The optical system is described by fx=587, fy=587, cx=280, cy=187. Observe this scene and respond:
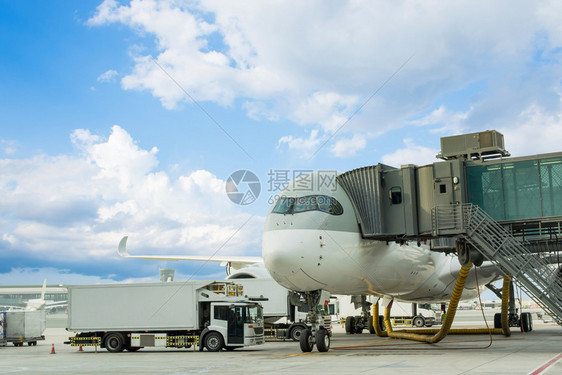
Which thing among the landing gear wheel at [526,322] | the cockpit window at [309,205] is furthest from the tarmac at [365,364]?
the landing gear wheel at [526,322]

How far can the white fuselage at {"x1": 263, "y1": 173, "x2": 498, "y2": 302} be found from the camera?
717 inches

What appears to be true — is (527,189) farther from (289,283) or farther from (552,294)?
(289,283)

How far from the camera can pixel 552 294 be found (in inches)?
677

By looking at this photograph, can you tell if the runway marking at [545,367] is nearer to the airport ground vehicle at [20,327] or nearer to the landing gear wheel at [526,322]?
the landing gear wheel at [526,322]

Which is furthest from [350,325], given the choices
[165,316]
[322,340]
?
[322,340]

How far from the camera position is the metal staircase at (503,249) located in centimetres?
1720

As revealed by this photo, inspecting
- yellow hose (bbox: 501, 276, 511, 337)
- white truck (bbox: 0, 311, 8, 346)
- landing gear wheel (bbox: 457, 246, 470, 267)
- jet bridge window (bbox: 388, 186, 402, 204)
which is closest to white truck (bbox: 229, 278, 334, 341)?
yellow hose (bbox: 501, 276, 511, 337)

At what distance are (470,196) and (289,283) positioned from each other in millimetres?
6644

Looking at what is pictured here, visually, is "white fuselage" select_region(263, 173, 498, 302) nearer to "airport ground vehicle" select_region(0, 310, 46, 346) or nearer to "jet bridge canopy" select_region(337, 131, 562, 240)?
"jet bridge canopy" select_region(337, 131, 562, 240)

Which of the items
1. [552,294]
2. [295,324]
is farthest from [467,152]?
[295,324]

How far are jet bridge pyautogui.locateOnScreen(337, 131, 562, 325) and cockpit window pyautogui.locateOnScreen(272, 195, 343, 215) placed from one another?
886 mm

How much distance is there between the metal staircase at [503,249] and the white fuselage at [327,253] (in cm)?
271

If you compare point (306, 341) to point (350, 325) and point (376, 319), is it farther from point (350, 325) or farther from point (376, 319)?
point (350, 325)

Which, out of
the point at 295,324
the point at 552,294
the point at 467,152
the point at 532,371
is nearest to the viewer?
the point at 532,371
